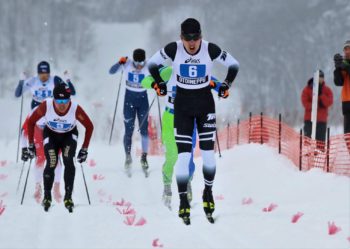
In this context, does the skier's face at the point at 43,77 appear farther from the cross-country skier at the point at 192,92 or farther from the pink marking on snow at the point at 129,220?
the cross-country skier at the point at 192,92

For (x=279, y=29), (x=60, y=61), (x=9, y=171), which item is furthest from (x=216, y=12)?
(x=9, y=171)

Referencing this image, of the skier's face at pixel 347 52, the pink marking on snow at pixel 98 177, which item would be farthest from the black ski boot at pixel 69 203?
the skier's face at pixel 347 52

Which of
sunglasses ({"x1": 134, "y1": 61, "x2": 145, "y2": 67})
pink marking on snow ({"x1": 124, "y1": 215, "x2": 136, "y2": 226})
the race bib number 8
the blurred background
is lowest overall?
pink marking on snow ({"x1": 124, "y1": 215, "x2": 136, "y2": 226})

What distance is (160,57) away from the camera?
748 cm

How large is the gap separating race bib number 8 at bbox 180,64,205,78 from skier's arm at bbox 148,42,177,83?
0.66 feet

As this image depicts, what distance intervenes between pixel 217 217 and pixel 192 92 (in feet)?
6.09

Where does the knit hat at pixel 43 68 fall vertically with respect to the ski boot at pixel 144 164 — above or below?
above

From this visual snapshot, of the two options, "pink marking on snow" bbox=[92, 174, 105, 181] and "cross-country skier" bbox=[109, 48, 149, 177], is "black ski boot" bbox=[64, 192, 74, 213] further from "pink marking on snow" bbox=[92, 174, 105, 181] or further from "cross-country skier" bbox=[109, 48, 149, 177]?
"pink marking on snow" bbox=[92, 174, 105, 181]

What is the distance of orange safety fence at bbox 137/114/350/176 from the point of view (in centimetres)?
1176

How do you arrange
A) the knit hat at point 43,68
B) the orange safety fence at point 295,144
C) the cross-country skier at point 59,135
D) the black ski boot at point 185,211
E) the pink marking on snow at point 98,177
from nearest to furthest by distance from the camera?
the black ski boot at point 185,211
the cross-country skier at point 59,135
the orange safety fence at point 295,144
the knit hat at point 43,68
the pink marking on snow at point 98,177

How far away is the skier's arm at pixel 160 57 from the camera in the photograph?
7.36 meters

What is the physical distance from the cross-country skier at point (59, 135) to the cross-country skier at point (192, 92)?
2062 millimetres

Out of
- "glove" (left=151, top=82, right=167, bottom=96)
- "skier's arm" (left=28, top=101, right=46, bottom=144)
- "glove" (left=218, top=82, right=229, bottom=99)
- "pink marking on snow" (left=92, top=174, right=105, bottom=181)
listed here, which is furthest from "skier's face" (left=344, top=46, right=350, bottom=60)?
"pink marking on snow" (left=92, top=174, right=105, bottom=181)

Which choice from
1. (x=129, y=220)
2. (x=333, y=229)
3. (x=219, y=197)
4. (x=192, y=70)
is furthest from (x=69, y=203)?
(x=333, y=229)
